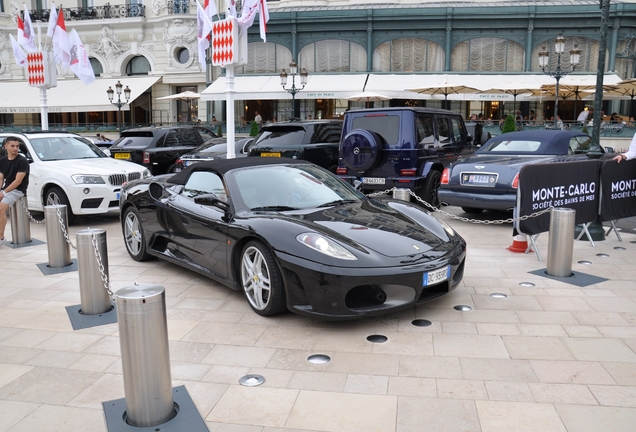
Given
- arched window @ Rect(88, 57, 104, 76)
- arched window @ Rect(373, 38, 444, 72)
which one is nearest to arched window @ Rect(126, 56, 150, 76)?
arched window @ Rect(88, 57, 104, 76)

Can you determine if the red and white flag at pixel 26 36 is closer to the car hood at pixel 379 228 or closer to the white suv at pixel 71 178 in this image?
the white suv at pixel 71 178

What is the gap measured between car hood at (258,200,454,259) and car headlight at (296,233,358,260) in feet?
0.31

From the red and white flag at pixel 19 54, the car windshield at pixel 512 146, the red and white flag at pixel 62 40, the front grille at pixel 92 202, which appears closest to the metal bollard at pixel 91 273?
the front grille at pixel 92 202

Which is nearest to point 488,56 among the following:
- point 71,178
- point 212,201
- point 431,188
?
point 431,188

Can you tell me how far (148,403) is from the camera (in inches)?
133

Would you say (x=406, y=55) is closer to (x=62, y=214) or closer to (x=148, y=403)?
(x=62, y=214)

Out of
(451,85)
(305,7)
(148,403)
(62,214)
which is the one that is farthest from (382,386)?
(305,7)

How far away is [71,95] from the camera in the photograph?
1323 inches

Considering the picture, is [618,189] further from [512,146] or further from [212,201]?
[212,201]

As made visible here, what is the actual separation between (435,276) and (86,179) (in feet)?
23.3

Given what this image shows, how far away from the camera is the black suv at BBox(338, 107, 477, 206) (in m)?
10.4

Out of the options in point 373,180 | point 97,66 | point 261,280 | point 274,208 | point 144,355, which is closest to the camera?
point 144,355

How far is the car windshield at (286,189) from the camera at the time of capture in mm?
5750

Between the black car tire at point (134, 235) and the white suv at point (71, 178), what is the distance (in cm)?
250
